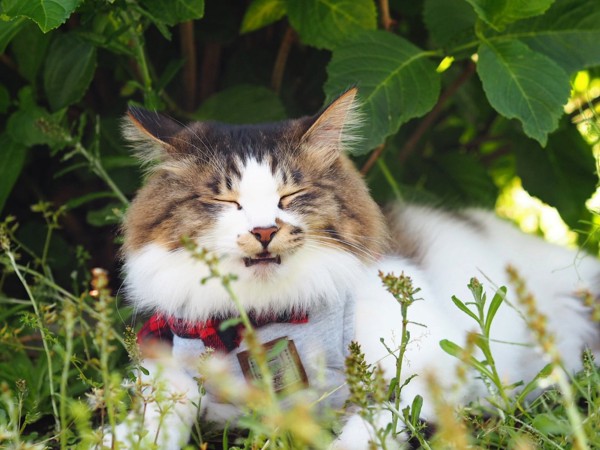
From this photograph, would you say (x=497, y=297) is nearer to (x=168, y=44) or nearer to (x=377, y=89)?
(x=377, y=89)

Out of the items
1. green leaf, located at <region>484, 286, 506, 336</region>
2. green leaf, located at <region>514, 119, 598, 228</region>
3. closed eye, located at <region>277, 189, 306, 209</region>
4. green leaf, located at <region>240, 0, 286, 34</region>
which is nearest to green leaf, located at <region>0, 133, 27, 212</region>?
green leaf, located at <region>240, 0, 286, 34</region>

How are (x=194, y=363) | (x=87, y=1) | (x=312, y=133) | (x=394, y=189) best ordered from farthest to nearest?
(x=394, y=189)
(x=87, y=1)
(x=312, y=133)
(x=194, y=363)

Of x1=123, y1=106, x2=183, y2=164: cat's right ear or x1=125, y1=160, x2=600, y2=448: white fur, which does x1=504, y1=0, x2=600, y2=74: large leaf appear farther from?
x1=123, y1=106, x2=183, y2=164: cat's right ear

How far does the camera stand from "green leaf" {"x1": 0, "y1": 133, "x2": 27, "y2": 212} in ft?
7.85

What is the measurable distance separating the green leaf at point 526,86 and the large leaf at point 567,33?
0.44 ft

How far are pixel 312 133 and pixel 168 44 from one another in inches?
44.6

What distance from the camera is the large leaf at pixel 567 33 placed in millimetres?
2271

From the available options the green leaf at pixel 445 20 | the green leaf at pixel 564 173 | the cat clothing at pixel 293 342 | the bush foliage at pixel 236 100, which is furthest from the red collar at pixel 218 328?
the green leaf at pixel 564 173

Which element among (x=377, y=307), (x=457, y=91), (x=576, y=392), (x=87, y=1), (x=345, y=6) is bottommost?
(x=576, y=392)

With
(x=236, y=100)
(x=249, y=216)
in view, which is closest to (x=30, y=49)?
(x=236, y=100)

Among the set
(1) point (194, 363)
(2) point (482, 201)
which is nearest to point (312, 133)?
(1) point (194, 363)

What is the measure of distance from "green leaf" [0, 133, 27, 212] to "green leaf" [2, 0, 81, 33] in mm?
711

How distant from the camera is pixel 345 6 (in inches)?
94.7

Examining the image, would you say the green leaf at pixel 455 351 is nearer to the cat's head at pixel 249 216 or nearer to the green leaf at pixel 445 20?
the cat's head at pixel 249 216
